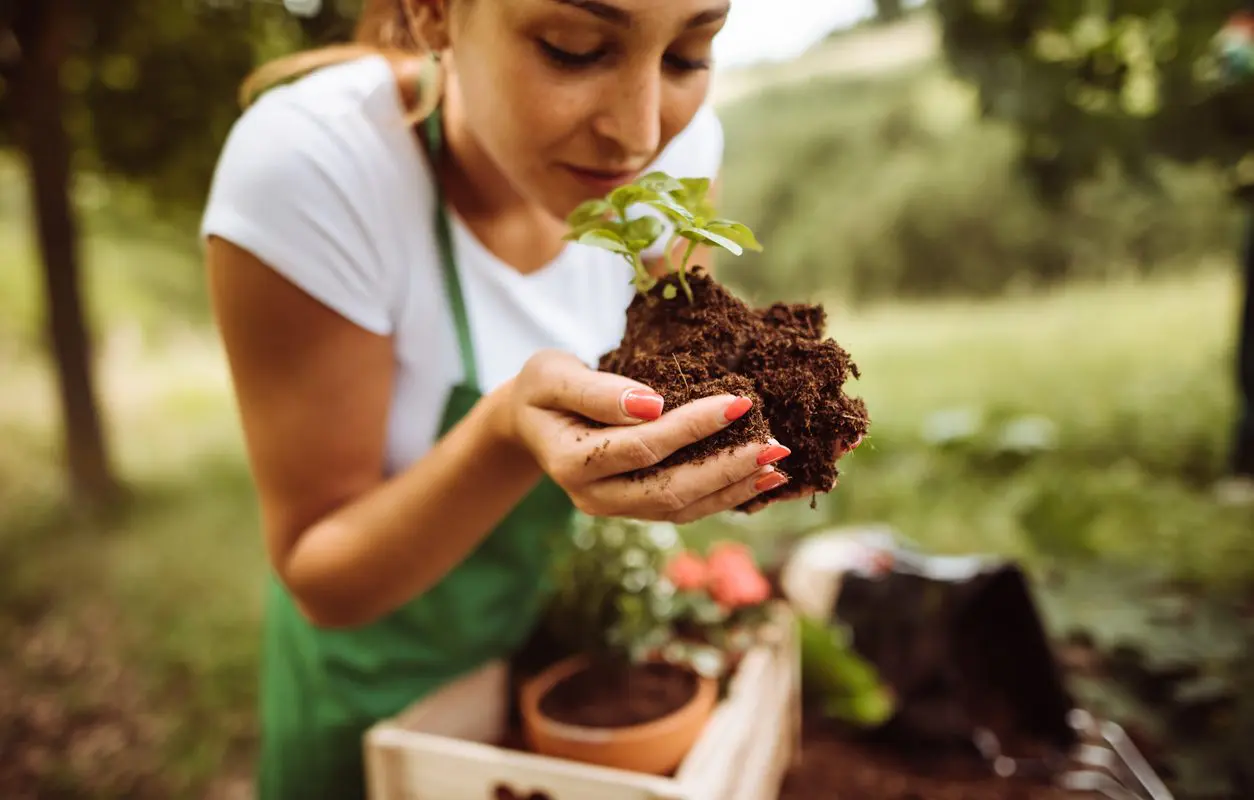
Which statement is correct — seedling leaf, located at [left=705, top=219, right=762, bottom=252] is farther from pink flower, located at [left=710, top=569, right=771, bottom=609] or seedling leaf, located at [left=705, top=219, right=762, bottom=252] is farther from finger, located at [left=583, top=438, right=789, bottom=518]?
pink flower, located at [left=710, top=569, right=771, bottom=609]

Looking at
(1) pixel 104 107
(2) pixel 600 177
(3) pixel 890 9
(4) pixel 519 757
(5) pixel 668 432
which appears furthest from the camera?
(1) pixel 104 107

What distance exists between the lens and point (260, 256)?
86 centimetres

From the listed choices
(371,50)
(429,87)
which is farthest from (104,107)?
(429,87)

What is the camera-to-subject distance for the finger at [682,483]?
579 mm

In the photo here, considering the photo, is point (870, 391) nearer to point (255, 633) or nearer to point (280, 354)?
point (255, 633)

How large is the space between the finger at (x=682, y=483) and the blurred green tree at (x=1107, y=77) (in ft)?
6.31

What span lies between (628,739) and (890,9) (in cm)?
183

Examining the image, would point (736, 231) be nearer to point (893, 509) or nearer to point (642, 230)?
point (642, 230)

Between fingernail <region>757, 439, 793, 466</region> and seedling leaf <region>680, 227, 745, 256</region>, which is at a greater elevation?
seedling leaf <region>680, 227, 745, 256</region>

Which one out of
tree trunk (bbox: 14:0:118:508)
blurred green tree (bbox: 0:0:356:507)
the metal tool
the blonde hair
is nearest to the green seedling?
the blonde hair

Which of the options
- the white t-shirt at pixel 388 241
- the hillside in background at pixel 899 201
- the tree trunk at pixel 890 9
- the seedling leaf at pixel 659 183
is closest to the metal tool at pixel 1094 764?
the white t-shirt at pixel 388 241

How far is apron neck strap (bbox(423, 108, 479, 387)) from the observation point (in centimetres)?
102

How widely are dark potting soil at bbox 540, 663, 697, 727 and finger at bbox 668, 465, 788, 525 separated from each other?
50 centimetres

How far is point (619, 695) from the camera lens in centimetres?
110
